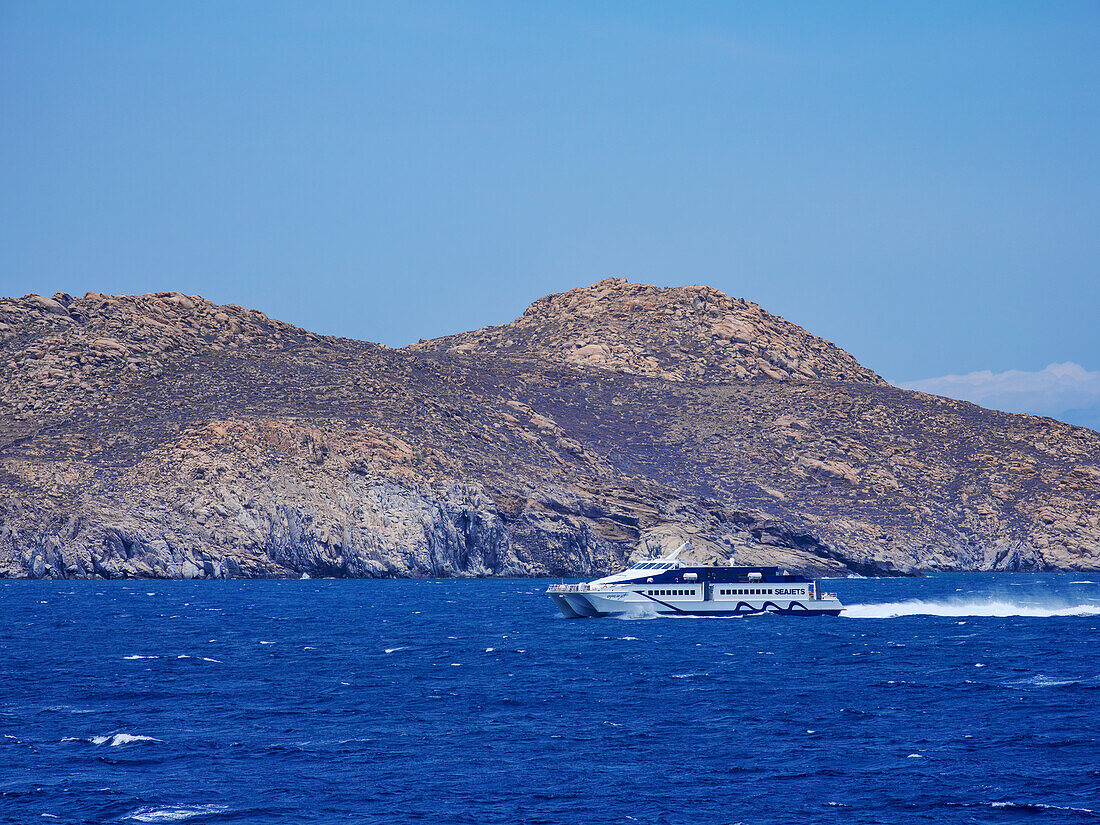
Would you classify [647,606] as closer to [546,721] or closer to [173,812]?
[546,721]

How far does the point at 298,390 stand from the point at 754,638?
389 feet

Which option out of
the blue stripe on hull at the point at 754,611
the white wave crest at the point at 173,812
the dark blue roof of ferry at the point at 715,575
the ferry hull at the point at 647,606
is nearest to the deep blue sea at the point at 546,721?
the white wave crest at the point at 173,812

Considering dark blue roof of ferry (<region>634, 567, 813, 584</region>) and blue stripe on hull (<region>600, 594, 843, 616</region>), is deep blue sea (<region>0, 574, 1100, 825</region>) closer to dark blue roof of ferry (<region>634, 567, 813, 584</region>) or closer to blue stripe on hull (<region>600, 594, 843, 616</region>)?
blue stripe on hull (<region>600, 594, 843, 616</region>)

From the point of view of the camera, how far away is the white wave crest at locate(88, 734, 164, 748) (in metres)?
49.3

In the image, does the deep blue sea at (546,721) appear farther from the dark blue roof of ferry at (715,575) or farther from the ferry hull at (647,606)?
the dark blue roof of ferry at (715,575)

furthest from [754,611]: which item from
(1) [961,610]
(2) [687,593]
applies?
(1) [961,610]

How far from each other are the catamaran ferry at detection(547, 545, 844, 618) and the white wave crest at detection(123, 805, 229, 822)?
6089cm

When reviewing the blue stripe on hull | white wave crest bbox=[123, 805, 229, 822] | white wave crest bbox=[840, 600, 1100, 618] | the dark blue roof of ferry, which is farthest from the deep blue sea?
white wave crest bbox=[840, 600, 1100, 618]

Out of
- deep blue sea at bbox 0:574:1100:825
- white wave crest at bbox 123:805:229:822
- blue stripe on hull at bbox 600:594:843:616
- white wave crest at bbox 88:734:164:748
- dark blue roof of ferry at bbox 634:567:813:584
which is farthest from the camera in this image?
blue stripe on hull at bbox 600:594:843:616

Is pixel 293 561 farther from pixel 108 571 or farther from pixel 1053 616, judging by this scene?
pixel 1053 616

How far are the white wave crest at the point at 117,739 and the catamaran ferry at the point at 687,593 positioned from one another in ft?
170

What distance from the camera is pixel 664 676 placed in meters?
70.1

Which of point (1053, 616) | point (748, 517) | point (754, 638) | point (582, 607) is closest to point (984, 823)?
point (754, 638)

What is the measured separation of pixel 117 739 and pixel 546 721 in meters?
17.0
